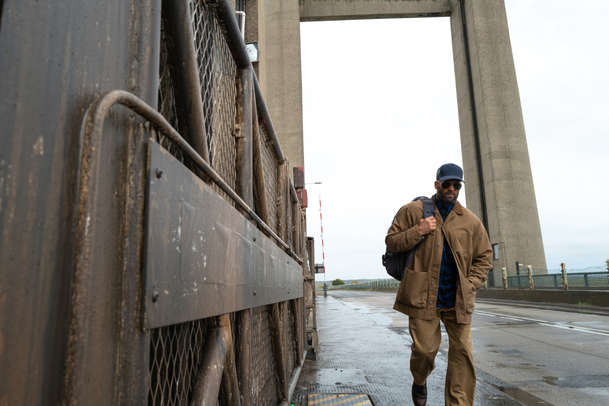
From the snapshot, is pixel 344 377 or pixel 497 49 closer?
pixel 344 377

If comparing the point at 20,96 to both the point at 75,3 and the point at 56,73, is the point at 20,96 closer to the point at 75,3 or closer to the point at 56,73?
→ the point at 56,73

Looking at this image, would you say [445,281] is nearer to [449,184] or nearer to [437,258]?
[437,258]

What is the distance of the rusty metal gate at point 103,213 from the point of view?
72 centimetres

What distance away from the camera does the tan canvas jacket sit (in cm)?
325

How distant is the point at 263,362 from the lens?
279 cm

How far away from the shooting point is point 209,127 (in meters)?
1.90

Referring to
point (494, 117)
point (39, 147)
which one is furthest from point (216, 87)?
point (494, 117)

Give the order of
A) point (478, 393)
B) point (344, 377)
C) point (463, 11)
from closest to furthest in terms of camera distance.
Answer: point (478, 393) < point (344, 377) < point (463, 11)

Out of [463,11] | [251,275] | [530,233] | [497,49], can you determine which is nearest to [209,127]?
[251,275]

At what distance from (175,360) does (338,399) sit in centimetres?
275

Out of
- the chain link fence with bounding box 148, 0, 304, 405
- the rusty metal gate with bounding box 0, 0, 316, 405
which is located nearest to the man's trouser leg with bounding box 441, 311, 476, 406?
the chain link fence with bounding box 148, 0, 304, 405

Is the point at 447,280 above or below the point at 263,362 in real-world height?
above

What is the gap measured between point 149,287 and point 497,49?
3102 centimetres

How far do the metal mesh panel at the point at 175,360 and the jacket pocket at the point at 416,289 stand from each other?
2.02 meters
